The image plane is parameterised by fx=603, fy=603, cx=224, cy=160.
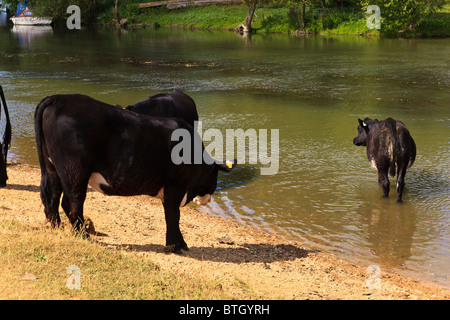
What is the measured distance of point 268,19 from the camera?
60.0m

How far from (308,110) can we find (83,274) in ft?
47.5

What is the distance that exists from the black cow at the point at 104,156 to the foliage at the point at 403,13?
146 feet

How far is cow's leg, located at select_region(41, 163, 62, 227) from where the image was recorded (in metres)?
7.68

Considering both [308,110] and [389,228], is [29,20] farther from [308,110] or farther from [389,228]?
[389,228]

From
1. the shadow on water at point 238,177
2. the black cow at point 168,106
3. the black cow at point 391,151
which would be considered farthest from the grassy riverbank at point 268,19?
the black cow at point 168,106

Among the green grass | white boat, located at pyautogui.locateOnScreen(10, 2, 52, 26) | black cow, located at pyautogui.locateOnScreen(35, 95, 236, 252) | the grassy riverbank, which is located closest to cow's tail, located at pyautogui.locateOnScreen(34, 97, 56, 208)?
black cow, located at pyautogui.locateOnScreen(35, 95, 236, 252)

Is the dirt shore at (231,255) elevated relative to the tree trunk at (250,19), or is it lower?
lower

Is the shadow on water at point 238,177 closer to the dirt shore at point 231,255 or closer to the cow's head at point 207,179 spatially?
the dirt shore at point 231,255

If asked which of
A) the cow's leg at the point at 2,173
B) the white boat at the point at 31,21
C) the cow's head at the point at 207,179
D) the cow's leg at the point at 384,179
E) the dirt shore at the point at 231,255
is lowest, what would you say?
the dirt shore at the point at 231,255

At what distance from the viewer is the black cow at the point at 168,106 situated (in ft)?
36.0

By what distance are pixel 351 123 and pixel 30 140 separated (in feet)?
29.5

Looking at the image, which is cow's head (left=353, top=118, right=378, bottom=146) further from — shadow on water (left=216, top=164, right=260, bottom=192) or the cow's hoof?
the cow's hoof

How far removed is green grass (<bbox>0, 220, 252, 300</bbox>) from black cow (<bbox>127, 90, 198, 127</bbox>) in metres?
4.02

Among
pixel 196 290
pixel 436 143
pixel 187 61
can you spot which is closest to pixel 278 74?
pixel 187 61
